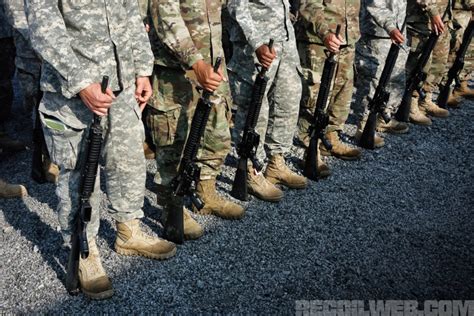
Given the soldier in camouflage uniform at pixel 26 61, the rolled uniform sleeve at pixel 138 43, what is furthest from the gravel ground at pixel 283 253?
the rolled uniform sleeve at pixel 138 43

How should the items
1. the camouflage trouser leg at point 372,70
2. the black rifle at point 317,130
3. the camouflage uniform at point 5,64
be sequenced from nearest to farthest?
the black rifle at point 317,130
the camouflage uniform at point 5,64
the camouflage trouser leg at point 372,70

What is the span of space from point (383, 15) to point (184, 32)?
2885mm

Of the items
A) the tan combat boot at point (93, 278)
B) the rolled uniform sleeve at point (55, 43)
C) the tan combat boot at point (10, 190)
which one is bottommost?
the tan combat boot at point (10, 190)

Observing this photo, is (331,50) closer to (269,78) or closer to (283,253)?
(269,78)

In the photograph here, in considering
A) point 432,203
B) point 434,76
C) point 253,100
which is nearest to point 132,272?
point 253,100

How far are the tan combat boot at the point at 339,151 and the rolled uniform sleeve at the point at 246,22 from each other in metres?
1.96

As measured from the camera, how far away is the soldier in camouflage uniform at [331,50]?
182 inches

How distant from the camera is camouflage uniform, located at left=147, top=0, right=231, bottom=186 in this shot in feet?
10.5

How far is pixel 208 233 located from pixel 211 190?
41 cm

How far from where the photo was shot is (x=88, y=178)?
2.83 meters

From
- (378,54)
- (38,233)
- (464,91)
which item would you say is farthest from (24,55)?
(464,91)

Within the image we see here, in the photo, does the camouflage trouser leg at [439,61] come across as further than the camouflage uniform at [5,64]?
Yes

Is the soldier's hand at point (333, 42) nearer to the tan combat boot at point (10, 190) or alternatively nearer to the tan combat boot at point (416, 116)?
the tan combat boot at point (416, 116)

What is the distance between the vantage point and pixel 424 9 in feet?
19.1
